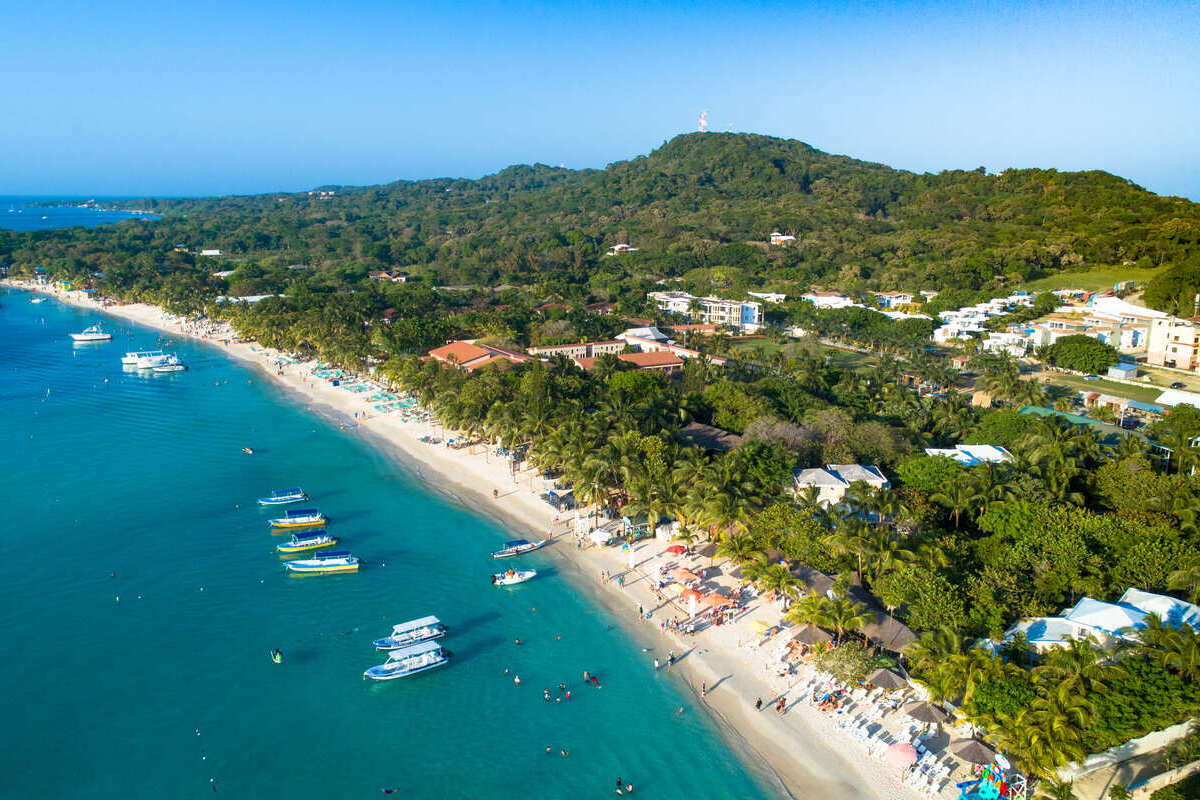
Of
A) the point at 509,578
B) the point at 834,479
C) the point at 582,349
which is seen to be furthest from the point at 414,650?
the point at 582,349

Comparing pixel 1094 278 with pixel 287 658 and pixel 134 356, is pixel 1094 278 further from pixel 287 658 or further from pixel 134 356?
pixel 134 356

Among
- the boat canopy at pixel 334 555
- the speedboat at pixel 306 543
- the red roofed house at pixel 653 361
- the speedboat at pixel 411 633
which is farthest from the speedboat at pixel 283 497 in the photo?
the red roofed house at pixel 653 361

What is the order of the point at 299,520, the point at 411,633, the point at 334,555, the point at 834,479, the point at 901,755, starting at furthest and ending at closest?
1. the point at 299,520
2. the point at 834,479
3. the point at 334,555
4. the point at 411,633
5. the point at 901,755

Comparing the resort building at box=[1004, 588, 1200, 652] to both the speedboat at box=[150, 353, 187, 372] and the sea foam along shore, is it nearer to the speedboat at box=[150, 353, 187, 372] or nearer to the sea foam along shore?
the sea foam along shore

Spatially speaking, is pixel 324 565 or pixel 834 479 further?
pixel 834 479

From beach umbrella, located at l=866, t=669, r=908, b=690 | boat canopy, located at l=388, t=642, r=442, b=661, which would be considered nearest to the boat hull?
boat canopy, located at l=388, t=642, r=442, b=661
